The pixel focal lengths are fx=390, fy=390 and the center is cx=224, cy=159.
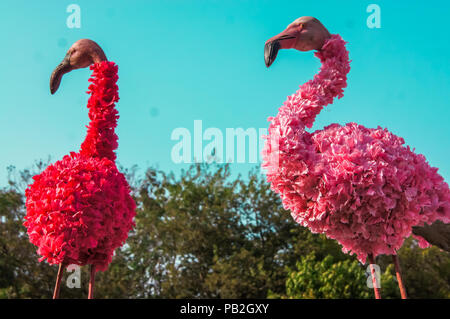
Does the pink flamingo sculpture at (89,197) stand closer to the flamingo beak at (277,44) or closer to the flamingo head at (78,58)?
the flamingo head at (78,58)

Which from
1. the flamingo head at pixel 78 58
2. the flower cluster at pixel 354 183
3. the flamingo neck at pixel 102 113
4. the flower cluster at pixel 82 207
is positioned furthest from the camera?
the flamingo head at pixel 78 58

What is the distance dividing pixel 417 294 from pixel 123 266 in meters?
9.87

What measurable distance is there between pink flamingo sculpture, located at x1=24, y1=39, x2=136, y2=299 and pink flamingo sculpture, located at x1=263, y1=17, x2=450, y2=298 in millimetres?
1537

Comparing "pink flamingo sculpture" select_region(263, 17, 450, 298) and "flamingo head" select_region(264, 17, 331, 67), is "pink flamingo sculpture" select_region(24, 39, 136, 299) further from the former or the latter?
"flamingo head" select_region(264, 17, 331, 67)

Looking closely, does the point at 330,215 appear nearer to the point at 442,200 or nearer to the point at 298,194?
the point at 298,194

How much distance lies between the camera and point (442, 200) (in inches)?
123

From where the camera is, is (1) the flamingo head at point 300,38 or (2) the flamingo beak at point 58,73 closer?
(1) the flamingo head at point 300,38

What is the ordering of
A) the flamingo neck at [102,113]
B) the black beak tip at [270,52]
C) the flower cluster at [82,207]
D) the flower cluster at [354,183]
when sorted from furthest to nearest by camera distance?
the flamingo neck at [102,113], the flower cluster at [82,207], the black beak tip at [270,52], the flower cluster at [354,183]

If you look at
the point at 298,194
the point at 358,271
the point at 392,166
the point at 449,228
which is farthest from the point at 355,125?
the point at 358,271

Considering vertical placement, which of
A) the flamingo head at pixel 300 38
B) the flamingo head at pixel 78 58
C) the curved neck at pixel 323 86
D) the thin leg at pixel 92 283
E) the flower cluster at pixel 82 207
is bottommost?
the thin leg at pixel 92 283

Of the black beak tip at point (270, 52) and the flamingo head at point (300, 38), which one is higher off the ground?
the flamingo head at point (300, 38)

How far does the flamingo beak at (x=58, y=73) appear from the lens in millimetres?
4207

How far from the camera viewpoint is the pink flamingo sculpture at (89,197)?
3373 mm

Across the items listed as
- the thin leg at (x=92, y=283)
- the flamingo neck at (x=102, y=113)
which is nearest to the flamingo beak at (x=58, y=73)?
the flamingo neck at (x=102, y=113)
